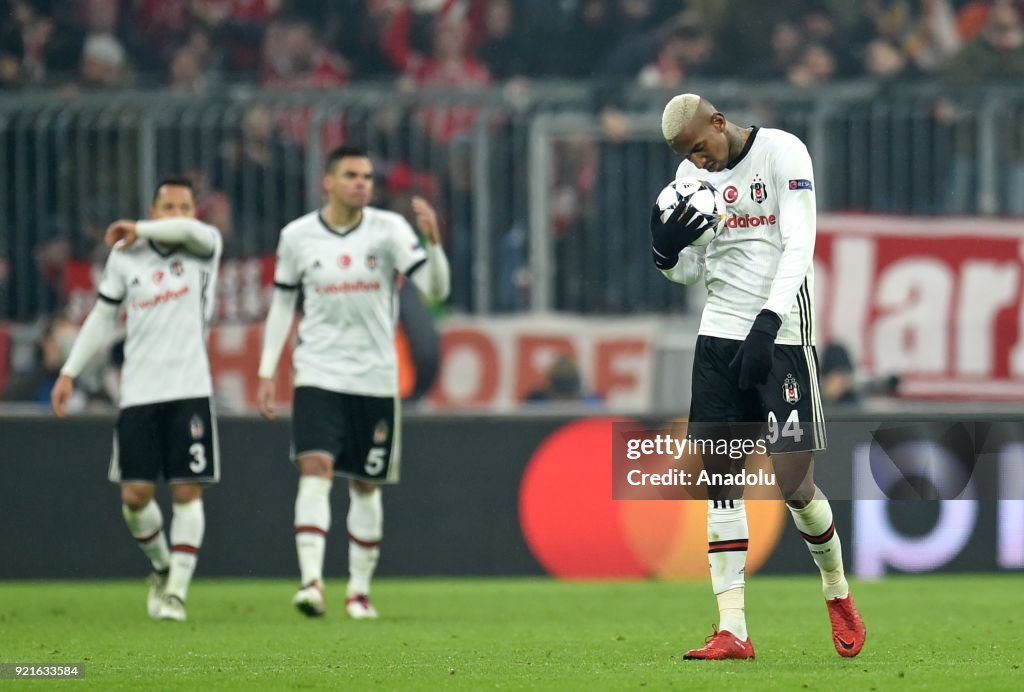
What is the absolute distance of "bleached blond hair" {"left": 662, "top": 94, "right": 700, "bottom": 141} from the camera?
7180 mm

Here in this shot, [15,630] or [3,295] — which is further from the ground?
[3,295]

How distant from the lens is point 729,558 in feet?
24.1

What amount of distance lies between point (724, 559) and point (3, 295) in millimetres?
8649

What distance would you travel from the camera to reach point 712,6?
55.0 ft

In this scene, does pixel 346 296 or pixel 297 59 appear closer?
pixel 346 296

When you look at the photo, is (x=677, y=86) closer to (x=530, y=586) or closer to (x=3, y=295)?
(x=530, y=586)

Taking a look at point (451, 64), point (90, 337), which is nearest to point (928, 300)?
point (451, 64)

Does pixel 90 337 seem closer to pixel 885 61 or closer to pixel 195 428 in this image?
pixel 195 428

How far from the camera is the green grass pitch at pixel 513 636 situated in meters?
6.74

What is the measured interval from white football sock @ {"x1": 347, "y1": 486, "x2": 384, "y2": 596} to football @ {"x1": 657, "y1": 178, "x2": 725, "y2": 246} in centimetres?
359

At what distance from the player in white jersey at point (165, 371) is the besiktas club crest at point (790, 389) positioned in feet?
13.1

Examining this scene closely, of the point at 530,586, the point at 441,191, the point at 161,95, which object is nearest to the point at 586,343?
the point at 441,191

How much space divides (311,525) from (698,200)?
359 centimetres

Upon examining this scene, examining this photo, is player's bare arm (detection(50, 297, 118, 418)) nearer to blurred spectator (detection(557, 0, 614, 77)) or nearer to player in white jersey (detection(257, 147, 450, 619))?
player in white jersey (detection(257, 147, 450, 619))
